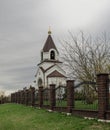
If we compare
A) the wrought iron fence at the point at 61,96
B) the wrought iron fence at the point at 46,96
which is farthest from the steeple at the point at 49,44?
the wrought iron fence at the point at 61,96

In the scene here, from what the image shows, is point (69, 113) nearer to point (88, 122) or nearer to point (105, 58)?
point (88, 122)

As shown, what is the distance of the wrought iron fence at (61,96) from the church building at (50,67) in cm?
3806

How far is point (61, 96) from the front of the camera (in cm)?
1966

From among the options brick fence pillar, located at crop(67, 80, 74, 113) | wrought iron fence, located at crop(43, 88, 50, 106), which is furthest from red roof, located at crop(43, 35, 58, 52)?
brick fence pillar, located at crop(67, 80, 74, 113)

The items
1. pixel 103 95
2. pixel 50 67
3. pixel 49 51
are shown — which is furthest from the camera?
pixel 49 51

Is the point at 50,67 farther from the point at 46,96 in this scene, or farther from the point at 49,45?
the point at 46,96

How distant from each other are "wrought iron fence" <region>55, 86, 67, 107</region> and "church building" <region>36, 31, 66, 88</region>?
3806cm

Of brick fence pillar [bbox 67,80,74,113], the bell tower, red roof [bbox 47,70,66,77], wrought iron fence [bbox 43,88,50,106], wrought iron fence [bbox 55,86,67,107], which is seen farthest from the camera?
the bell tower

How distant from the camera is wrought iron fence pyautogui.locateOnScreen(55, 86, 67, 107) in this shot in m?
18.7

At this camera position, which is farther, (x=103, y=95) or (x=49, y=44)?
(x=49, y=44)

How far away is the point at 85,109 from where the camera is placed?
14492 millimetres

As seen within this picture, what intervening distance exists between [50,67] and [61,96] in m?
39.8

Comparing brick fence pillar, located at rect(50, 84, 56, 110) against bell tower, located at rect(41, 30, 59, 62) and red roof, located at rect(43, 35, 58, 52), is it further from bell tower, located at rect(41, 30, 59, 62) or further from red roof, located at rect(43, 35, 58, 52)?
red roof, located at rect(43, 35, 58, 52)

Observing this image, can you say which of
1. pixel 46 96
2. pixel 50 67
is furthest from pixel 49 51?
pixel 46 96
